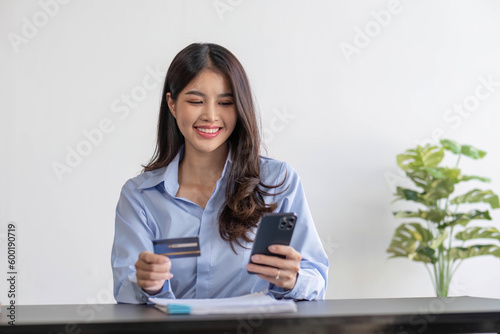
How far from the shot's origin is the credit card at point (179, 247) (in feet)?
4.75

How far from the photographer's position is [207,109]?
200 centimetres

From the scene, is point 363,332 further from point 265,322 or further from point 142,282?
point 142,282

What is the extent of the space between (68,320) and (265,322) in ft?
1.32

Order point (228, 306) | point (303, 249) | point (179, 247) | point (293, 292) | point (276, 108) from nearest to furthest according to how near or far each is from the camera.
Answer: point (228, 306)
point (179, 247)
point (293, 292)
point (303, 249)
point (276, 108)

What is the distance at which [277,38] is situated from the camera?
4.33 meters

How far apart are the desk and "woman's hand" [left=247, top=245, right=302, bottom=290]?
0.39 ft

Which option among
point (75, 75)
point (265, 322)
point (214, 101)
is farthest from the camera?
point (75, 75)

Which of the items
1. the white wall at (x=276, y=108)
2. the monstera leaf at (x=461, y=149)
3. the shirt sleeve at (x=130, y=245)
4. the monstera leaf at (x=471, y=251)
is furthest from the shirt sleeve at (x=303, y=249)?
the monstera leaf at (x=471, y=251)

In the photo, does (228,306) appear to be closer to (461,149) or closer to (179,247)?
(179,247)

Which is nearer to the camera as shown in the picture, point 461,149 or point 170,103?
point 170,103

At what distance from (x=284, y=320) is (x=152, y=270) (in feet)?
1.57

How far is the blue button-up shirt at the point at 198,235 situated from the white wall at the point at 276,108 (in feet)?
6.71

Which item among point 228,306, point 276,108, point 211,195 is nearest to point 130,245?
point 211,195

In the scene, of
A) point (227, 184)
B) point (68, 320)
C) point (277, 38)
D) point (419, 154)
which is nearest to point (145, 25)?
point (277, 38)
